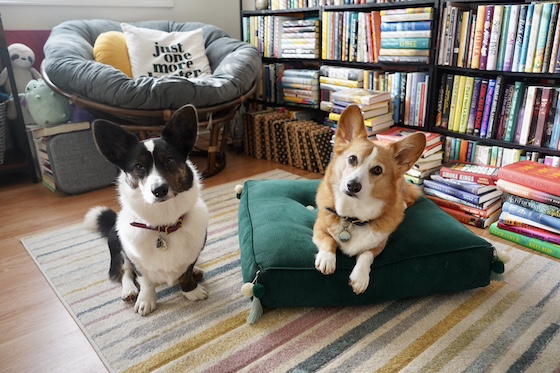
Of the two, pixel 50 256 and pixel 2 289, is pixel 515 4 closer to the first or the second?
pixel 50 256

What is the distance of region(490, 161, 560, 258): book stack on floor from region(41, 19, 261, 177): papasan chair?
5.59 ft

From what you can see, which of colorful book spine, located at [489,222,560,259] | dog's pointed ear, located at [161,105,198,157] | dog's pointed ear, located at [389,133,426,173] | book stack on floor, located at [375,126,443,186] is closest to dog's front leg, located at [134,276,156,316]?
dog's pointed ear, located at [161,105,198,157]

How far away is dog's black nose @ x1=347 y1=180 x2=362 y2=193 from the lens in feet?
4.26

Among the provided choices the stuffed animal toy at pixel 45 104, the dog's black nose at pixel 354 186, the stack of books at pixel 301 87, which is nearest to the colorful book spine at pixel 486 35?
the stack of books at pixel 301 87

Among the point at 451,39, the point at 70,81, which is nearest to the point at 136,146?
the point at 70,81

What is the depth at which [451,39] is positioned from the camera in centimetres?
230

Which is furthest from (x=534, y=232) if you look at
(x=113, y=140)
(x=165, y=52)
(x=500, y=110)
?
Result: (x=165, y=52)

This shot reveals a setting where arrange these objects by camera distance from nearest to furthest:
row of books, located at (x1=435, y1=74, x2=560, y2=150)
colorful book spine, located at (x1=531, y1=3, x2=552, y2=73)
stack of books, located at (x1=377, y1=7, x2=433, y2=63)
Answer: colorful book spine, located at (x1=531, y1=3, x2=552, y2=73), row of books, located at (x1=435, y1=74, x2=560, y2=150), stack of books, located at (x1=377, y1=7, x2=433, y2=63)

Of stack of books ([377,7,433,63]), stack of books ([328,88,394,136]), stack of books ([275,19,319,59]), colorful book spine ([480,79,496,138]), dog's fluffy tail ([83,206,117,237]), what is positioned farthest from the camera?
stack of books ([275,19,319,59])

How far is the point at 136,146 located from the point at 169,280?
495 mm

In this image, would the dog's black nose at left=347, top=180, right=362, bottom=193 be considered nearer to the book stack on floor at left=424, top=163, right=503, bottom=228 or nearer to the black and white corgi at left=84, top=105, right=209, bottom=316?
the black and white corgi at left=84, top=105, right=209, bottom=316

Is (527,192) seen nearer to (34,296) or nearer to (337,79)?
(337,79)

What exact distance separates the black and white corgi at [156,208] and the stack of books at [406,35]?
1.63 meters

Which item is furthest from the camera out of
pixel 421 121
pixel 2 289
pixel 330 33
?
pixel 330 33
